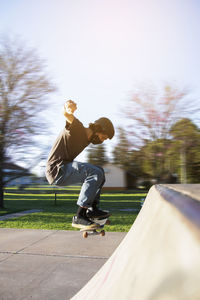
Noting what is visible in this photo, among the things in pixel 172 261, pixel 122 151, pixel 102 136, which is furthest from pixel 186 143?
pixel 172 261

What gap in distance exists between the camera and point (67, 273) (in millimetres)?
3523

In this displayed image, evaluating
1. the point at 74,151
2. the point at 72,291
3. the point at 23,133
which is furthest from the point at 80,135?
the point at 23,133

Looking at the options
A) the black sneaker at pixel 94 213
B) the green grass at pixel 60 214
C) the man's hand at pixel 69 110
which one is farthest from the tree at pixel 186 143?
the man's hand at pixel 69 110

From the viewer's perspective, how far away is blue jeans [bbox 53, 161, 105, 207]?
3.11 metres

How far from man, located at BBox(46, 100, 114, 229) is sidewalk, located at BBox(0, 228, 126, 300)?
77cm

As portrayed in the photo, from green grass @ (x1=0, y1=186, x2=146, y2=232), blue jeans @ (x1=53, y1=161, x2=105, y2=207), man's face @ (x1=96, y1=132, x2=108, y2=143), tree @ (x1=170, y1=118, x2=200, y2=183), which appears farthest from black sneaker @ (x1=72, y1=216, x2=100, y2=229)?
tree @ (x1=170, y1=118, x2=200, y2=183)

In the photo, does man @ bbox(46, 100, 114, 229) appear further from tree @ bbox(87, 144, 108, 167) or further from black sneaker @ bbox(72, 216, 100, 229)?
tree @ bbox(87, 144, 108, 167)

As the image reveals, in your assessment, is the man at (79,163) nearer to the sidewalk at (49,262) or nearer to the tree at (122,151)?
the sidewalk at (49,262)

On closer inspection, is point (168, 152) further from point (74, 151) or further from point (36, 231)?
point (74, 151)

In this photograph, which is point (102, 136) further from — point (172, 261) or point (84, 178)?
point (172, 261)

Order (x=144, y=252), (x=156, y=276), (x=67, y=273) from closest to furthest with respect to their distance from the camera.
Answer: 1. (x=156, y=276)
2. (x=144, y=252)
3. (x=67, y=273)

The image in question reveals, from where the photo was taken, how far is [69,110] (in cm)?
289

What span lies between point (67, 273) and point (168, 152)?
7.84 metres

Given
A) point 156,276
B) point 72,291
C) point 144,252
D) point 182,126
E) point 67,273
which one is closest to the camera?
point 156,276
